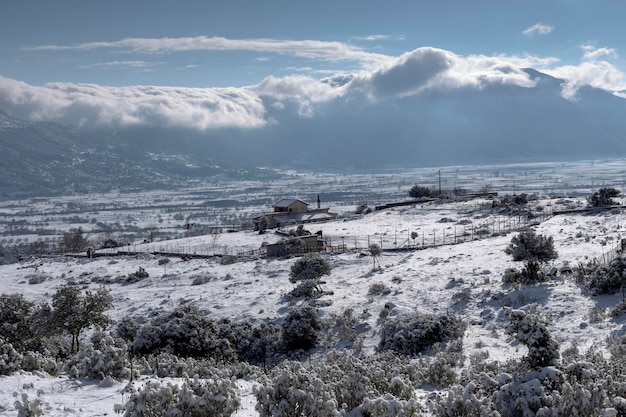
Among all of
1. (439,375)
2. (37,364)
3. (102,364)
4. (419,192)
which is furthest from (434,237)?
(419,192)

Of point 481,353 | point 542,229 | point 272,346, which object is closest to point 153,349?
point 272,346

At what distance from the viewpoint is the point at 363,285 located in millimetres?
32031

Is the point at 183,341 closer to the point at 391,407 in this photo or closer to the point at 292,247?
the point at 391,407

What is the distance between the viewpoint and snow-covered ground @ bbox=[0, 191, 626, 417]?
51.2 feet

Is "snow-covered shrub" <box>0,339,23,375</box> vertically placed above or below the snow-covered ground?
above

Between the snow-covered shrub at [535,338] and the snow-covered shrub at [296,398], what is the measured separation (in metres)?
3.68

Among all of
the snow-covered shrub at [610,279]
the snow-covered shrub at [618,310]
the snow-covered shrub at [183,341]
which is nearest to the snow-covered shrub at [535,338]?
the snow-covered shrub at [618,310]

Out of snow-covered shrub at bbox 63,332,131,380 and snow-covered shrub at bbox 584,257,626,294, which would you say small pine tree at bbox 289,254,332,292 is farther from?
snow-covered shrub at bbox 63,332,131,380

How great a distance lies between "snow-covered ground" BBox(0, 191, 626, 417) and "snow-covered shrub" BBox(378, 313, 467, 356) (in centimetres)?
60

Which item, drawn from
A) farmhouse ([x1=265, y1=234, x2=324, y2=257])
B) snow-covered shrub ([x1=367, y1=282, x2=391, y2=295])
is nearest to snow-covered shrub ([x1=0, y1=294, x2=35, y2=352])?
snow-covered shrub ([x1=367, y1=282, x2=391, y2=295])

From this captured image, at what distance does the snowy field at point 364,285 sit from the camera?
15.5 m

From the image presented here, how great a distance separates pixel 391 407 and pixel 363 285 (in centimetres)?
2170

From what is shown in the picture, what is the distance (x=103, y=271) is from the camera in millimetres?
44812

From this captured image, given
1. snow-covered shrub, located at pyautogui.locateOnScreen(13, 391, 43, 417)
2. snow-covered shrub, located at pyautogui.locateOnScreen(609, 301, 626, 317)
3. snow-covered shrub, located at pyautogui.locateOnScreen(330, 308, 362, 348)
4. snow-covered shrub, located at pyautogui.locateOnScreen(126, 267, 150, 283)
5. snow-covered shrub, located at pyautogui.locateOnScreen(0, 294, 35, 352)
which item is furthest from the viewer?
snow-covered shrub, located at pyautogui.locateOnScreen(126, 267, 150, 283)
